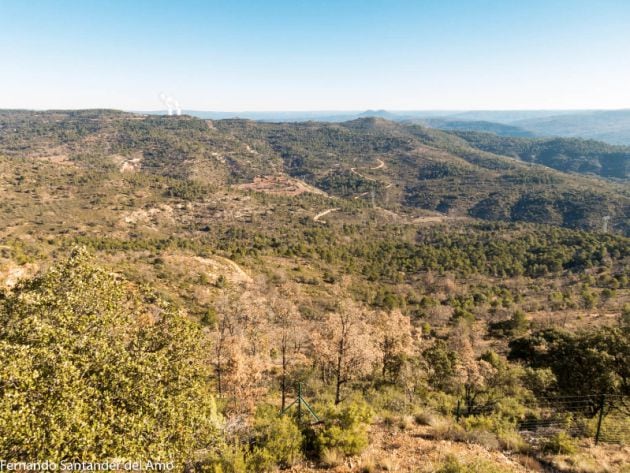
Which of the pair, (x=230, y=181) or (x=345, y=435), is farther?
(x=230, y=181)

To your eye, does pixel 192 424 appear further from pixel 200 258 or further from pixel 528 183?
pixel 528 183

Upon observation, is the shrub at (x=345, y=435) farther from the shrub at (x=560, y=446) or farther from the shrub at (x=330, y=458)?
the shrub at (x=560, y=446)

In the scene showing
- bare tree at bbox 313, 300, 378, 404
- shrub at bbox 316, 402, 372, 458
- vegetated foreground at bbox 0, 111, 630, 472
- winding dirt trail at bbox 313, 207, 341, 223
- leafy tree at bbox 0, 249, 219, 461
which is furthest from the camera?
winding dirt trail at bbox 313, 207, 341, 223

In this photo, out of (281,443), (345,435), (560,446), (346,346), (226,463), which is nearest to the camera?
(226,463)

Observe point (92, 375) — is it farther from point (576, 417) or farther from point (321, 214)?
point (321, 214)

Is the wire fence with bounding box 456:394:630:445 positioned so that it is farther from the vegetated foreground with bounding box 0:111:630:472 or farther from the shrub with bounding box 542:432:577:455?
the shrub with bounding box 542:432:577:455

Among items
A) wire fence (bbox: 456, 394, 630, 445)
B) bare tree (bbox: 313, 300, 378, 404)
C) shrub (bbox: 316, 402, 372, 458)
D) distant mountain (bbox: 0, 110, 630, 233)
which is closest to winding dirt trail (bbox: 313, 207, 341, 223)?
distant mountain (bbox: 0, 110, 630, 233)

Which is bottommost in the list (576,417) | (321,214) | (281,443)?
(321,214)

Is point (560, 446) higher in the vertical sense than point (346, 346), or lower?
higher

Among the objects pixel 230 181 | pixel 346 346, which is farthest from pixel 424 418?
pixel 230 181

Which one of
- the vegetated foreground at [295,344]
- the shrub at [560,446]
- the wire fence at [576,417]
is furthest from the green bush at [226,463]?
the shrub at [560,446]
